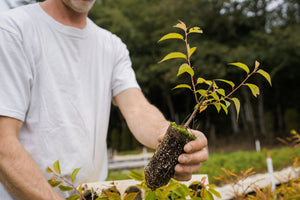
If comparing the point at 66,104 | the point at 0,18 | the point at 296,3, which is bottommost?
the point at 66,104

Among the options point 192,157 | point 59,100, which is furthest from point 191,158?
point 59,100

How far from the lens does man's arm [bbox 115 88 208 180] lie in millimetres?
1159

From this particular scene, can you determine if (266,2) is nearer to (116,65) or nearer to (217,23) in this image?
(217,23)

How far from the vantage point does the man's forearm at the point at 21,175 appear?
1203 mm

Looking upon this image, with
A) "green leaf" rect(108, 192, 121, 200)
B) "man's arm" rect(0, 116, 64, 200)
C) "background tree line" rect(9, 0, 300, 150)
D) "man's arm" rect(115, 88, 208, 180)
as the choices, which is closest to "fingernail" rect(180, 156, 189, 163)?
"man's arm" rect(115, 88, 208, 180)

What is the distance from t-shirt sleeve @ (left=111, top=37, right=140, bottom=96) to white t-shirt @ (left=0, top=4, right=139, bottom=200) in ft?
0.30

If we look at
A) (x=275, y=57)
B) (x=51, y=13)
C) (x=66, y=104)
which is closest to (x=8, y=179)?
(x=66, y=104)

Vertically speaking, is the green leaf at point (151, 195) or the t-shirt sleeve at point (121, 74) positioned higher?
the t-shirt sleeve at point (121, 74)

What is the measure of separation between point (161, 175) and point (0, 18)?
1170mm

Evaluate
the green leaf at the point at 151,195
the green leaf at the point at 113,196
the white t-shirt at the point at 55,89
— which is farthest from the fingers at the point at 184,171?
the white t-shirt at the point at 55,89

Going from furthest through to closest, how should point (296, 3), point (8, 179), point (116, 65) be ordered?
point (296, 3) < point (116, 65) < point (8, 179)

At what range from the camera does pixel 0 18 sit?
1.46 m

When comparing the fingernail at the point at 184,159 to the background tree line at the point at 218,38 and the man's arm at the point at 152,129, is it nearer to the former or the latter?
the man's arm at the point at 152,129

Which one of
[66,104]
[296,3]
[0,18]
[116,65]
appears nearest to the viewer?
[0,18]
